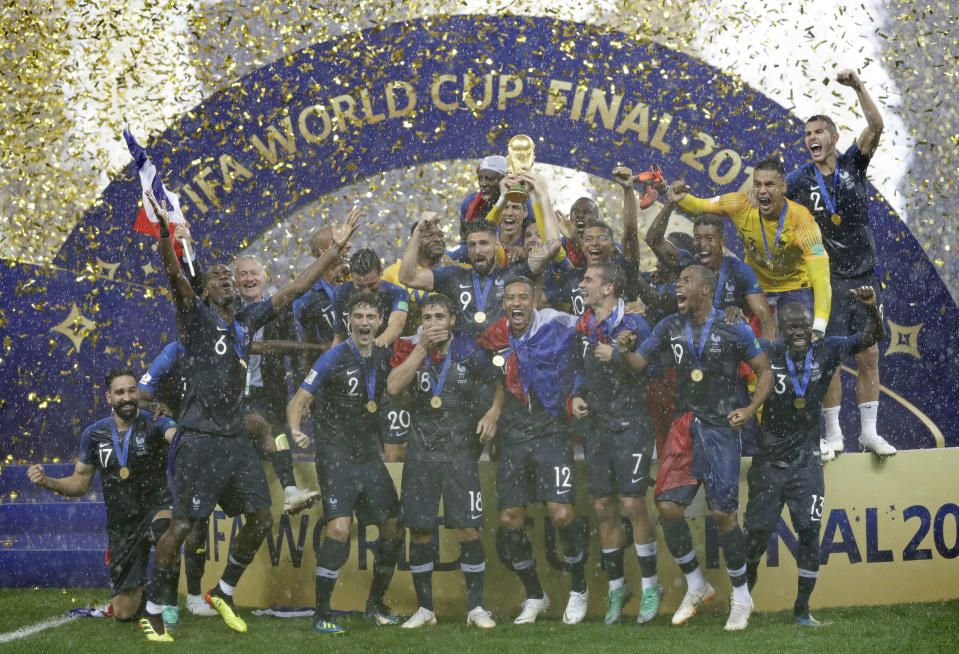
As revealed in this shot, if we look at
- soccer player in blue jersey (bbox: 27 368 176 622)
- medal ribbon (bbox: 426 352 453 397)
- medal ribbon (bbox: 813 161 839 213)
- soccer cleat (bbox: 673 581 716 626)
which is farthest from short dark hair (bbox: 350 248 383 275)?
medal ribbon (bbox: 813 161 839 213)

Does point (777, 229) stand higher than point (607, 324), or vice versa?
point (777, 229)

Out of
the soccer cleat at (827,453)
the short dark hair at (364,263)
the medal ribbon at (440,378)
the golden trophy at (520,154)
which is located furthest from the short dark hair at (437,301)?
the soccer cleat at (827,453)

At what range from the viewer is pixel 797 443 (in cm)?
554

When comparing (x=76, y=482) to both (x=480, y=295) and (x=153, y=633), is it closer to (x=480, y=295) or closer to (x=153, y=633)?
(x=153, y=633)

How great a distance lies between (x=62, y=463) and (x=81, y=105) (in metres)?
2.79

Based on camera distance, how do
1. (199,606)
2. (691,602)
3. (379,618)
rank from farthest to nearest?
(199,606) < (379,618) < (691,602)

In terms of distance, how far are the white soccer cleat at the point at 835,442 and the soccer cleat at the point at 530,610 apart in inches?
73.9

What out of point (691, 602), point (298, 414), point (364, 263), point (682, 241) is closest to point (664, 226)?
point (682, 241)

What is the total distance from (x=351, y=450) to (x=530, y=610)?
1270mm

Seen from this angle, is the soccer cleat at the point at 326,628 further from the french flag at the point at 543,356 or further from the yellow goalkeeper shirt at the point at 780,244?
the yellow goalkeeper shirt at the point at 780,244

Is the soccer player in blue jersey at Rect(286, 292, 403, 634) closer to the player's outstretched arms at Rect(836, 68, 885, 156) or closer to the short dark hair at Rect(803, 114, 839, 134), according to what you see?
the short dark hair at Rect(803, 114, 839, 134)

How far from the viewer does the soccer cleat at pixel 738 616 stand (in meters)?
5.42

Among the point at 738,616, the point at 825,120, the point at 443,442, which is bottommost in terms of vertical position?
the point at 738,616

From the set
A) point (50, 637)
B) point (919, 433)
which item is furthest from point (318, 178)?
point (919, 433)
